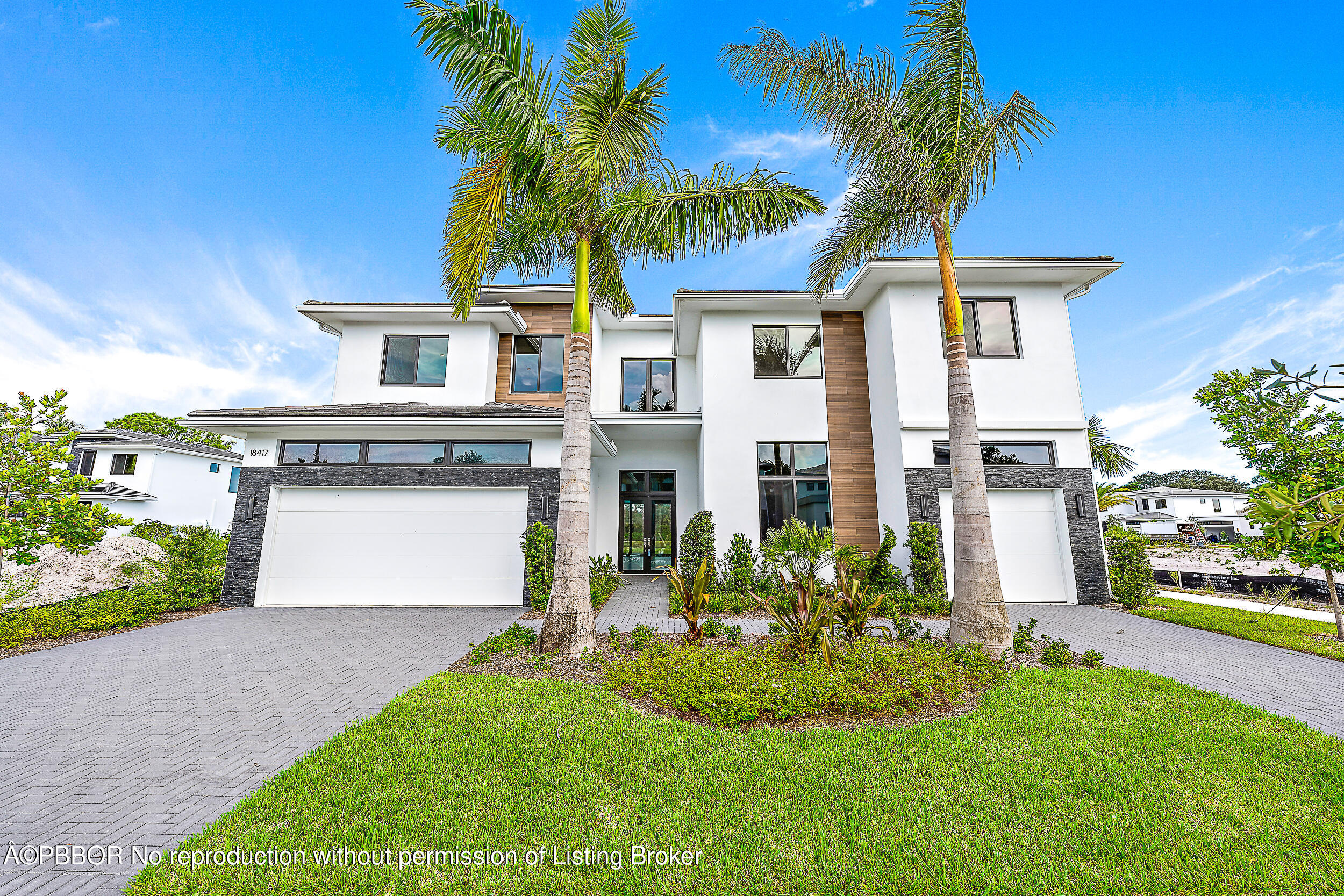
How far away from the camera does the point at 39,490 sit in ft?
23.3

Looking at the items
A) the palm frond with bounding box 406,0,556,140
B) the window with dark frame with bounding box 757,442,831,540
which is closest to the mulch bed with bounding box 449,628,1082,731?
the window with dark frame with bounding box 757,442,831,540

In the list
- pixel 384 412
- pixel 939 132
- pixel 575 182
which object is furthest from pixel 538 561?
pixel 939 132

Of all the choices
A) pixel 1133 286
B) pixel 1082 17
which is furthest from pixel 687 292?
pixel 1133 286

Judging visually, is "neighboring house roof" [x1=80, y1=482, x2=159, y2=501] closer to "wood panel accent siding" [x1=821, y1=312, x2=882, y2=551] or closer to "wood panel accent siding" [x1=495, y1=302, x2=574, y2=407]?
"wood panel accent siding" [x1=495, y1=302, x2=574, y2=407]

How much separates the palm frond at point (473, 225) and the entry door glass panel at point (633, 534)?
828cm

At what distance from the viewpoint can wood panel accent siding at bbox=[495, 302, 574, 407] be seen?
45.1 ft

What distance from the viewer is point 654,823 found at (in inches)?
113

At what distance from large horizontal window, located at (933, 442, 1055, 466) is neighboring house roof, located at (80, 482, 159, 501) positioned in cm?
2697

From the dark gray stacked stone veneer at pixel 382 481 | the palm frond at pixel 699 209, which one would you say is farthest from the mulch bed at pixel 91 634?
the palm frond at pixel 699 209

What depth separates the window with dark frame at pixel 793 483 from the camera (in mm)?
11367

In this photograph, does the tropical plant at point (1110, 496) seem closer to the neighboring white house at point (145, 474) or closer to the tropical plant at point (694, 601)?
the tropical plant at point (694, 601)

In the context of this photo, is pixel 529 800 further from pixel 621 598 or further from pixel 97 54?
pixel 97 54

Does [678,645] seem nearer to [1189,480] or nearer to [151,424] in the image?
[151,424]

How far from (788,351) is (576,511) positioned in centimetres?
755
